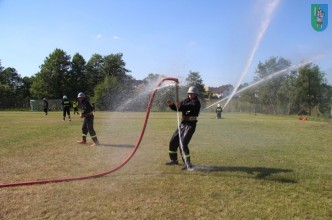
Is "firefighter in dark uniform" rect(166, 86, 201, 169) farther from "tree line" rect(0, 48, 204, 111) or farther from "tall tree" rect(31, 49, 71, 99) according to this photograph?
"tall tree" rect(31, 49, 71, 99)

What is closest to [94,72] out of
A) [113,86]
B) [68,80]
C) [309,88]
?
[68,80]

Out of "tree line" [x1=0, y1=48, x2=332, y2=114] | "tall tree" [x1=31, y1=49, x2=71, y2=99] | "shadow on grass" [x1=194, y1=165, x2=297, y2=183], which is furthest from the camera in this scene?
"tall tree" [x1=31, y1=49, x2=71, y2=99]

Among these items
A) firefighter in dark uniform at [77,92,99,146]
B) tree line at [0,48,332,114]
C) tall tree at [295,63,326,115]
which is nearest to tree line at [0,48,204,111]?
tree line at [0,48,332,114]

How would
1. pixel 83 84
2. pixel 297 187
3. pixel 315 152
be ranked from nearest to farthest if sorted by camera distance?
pixel 297 187 → pixel 315 152 → pixel 83 84

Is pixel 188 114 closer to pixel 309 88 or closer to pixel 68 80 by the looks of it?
pixel 309 88

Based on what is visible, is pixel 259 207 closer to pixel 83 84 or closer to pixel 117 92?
pixel 117 92

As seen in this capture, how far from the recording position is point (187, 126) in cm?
951

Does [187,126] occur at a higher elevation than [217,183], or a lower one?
higher

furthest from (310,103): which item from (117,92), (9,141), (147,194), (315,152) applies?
(147,194)

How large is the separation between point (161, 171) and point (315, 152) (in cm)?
643

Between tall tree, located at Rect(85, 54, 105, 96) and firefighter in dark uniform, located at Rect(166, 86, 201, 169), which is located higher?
tall tree, located at Rect(85, 54, 105, 96)

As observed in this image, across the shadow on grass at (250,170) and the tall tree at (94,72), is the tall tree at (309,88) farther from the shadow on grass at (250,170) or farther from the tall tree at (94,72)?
the tall tree at (94,72)

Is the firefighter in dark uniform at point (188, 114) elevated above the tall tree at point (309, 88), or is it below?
below

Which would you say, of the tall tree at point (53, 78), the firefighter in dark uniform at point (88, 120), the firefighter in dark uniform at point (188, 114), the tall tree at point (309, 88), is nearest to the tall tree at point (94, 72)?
the tall tree at point (53, 78)
